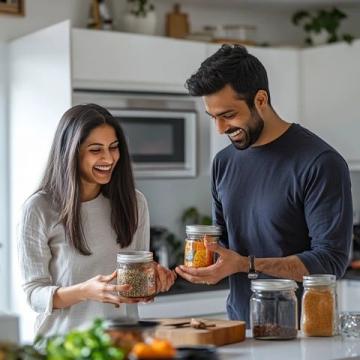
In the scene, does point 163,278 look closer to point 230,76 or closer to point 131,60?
point 230,76

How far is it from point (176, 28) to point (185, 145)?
2.37ft

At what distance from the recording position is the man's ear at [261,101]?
9.13 ft

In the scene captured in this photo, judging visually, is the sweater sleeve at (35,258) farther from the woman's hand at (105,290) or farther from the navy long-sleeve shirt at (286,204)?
the navy long-sleeve shirt at (286,204)

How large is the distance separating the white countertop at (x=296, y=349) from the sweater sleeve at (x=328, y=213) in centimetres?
26

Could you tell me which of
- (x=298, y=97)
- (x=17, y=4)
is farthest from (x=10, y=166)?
(x=298, y=97)

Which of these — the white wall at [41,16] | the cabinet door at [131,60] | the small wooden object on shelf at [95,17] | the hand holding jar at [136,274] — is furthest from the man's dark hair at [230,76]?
the white wall at [41,16]

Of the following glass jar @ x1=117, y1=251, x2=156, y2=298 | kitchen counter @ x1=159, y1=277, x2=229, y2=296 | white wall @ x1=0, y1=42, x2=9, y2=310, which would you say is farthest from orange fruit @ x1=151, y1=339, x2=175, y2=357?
white wall @ x1=0, y1=42, x2=9, y2=310

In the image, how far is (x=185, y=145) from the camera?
452 cm

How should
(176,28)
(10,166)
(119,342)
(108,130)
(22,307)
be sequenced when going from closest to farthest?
(119,342) < (108,130) < (22,307) < (10,166) < (176,28)

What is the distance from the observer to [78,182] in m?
2.71

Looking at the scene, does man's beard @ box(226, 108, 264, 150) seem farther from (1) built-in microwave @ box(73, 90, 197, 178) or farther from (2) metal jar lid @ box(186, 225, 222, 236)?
(1) built-in microwave @ box(73, 90, 197, 178)

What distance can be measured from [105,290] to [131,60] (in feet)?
6.71

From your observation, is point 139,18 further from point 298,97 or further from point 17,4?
point 298,97

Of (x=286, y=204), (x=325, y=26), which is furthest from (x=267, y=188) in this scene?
(x=325, y=26)
